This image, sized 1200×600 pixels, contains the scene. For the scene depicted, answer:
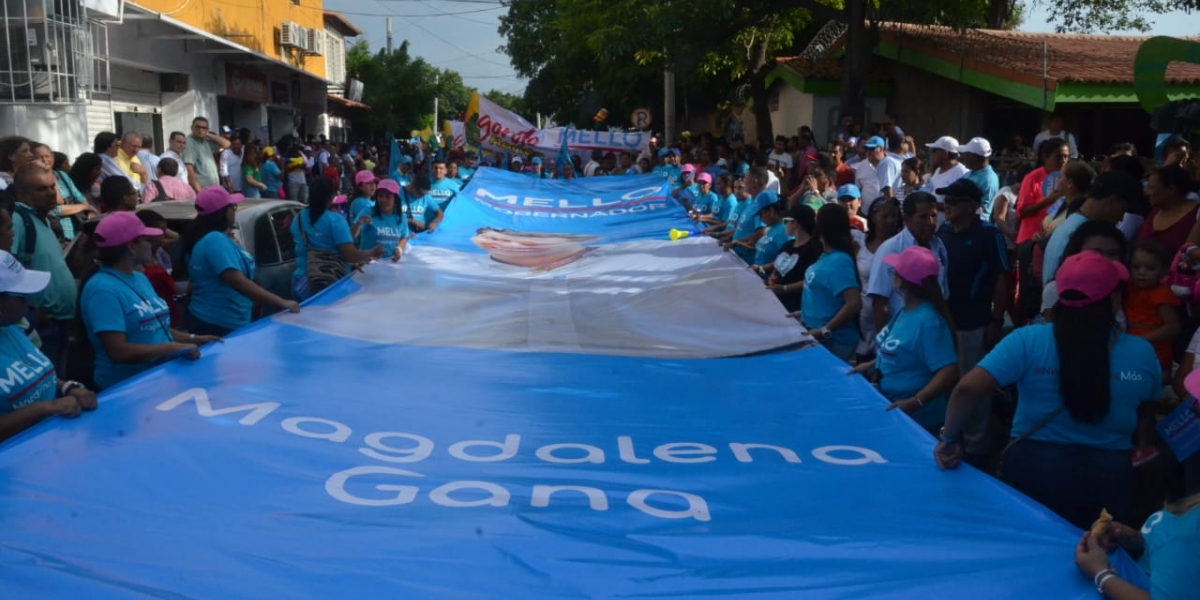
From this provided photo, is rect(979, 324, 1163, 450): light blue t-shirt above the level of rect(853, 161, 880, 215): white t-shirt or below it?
below

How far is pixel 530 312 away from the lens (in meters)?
7.14

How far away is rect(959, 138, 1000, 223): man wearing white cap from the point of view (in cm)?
869

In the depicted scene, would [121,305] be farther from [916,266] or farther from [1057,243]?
[1057,243]

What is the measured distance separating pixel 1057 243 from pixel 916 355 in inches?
90.2

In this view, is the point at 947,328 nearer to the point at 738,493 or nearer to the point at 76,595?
the point at 738,493

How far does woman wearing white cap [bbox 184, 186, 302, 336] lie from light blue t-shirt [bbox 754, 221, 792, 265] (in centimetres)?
392

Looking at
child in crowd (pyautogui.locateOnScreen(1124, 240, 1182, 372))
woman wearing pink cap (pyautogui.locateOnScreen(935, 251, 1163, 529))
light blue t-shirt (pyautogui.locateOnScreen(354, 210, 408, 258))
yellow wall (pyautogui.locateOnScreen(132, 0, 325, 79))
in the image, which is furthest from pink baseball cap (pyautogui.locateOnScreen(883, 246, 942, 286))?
yellow wall (pyautogui.locateOnScreen(132, 0, 325, 79))

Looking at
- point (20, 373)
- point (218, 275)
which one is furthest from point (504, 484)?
point (218, 275)

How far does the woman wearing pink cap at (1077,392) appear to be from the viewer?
364 centimetres

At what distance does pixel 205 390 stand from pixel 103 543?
1.64m

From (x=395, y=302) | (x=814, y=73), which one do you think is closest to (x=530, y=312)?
(x=395, y=302)

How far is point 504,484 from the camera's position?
12.7 ft

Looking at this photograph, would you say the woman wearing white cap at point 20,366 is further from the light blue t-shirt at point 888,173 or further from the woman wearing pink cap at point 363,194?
the light blue t-shirt at point 888,173

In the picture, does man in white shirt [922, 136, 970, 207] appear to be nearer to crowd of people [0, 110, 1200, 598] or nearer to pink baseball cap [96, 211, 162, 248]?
crowd of people [0, 110, 1200, 598]
